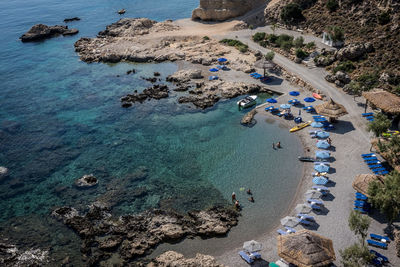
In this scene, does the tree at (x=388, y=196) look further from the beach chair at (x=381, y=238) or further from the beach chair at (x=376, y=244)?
the beach chair at (x=376, y=244)

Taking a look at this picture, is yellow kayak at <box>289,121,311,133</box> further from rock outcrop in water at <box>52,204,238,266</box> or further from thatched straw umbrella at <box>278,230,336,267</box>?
thatched straw umbrella at <box>278,230,336,267</box>

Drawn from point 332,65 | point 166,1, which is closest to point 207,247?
point 332,65

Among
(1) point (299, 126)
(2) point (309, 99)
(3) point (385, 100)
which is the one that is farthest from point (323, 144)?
(2) point (309, 99)

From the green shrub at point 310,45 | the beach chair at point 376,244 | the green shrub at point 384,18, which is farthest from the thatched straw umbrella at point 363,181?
the green shrub at point 384,18

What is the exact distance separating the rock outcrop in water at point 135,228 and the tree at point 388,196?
53.7 ft

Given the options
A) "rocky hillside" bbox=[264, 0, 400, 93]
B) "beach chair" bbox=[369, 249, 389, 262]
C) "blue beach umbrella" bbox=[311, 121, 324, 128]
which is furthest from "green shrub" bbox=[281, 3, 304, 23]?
"beach chair" bbox=[369, 249, 389, 262]

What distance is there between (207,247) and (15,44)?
361 feet

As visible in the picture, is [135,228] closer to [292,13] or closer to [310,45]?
[310,45]

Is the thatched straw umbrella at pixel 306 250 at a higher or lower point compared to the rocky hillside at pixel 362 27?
lower

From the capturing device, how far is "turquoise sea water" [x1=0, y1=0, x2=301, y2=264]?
1909 inches

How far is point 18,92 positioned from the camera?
8562 cm

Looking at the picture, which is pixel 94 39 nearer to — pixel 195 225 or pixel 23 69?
pixel 23 69

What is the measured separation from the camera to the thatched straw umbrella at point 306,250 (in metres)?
34.6

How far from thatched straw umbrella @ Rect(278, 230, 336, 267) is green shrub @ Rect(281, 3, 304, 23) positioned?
240 feet
